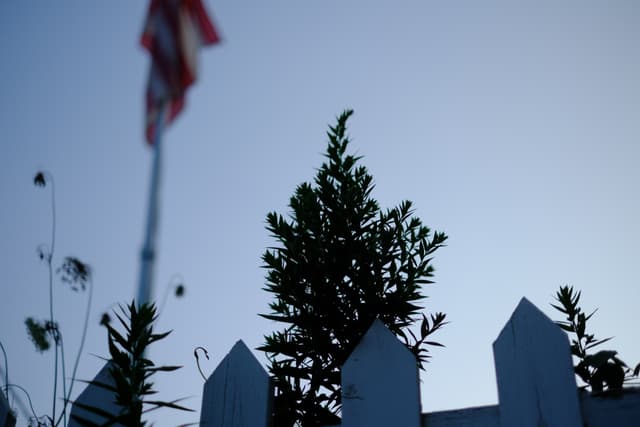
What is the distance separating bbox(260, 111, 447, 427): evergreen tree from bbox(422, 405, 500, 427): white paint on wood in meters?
0.71

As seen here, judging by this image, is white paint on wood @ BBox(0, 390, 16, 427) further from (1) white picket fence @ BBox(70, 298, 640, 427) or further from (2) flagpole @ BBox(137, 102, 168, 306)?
(2) flagpole @ BBox(137, 102, 168, 306)

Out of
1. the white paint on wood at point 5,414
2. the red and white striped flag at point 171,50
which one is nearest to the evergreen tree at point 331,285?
the white paint on wood at point 5,414

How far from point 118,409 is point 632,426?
6.39 feet

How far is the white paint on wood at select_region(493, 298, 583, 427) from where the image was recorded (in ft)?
5.90

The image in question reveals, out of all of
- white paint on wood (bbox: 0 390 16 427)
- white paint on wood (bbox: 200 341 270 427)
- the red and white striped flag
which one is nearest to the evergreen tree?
white paint on wood (bbox: 200 341 270 427)

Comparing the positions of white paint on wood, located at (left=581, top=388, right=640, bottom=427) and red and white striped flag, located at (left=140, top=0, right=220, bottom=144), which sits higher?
red and white striped flag, located at (left=140, top=0, right=220, bottom=144)

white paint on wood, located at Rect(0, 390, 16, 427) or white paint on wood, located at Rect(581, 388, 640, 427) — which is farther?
white paint on wood, located at Rect(0, 390, 16, 427)

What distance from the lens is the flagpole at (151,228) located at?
505cm

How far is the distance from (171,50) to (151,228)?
3383mm

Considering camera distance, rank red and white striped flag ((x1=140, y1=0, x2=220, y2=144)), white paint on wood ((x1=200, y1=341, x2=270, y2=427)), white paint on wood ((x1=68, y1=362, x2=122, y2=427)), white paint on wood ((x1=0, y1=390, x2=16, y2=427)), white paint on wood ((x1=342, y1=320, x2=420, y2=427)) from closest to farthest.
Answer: white paint on wood ((x1=342, y1=320, x2=420, y2=427)) → white paint on wood ((x1=200, y1=341, x2=270, y2=427)) → white paint on wood ((x1=68, y1=362, x2=122, y2=427)) → white paint on wood ((x1=0, y1=390, x2=16, y2=427)) → red and white striped flag ((x1=140, y1=0, x2=220, y2=144))

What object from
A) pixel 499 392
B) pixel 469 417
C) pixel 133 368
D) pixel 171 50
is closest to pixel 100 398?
pixel 133 368

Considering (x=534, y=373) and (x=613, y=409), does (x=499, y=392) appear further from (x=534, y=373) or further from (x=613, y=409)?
(x=613, y=409)

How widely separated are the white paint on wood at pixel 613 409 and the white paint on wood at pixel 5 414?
8.23 ft

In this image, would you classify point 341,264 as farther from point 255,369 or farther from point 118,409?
point 118,409
